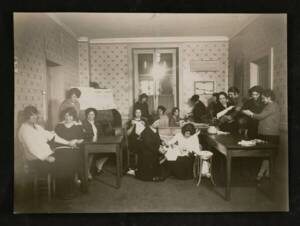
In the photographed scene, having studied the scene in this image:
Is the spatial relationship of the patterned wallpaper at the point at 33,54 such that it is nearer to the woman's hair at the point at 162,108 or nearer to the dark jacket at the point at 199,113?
the woman's hair at the point at 162,108

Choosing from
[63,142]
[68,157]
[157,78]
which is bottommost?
[68,157]

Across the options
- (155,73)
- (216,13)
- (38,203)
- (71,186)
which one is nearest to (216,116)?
(155,73)

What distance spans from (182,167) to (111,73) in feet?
2.95

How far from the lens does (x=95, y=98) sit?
97.4 inches

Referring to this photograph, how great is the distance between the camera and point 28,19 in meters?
2.42

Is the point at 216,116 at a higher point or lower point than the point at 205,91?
lower

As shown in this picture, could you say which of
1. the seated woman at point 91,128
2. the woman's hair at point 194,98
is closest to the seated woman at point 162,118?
the woman's hair at point 194,98

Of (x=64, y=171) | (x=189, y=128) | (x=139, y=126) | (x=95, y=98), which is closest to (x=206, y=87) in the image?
(x=189, y=128)

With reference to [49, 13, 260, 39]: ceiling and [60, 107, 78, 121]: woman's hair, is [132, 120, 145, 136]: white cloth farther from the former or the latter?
[49, 13, 260, 39]: ceiling

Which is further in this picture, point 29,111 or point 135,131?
point 135,131

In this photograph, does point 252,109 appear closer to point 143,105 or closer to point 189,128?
point 189,128

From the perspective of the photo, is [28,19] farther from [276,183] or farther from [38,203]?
[276,183]

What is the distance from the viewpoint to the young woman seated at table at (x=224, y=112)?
8.20 feet

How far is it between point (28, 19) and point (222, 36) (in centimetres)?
146
